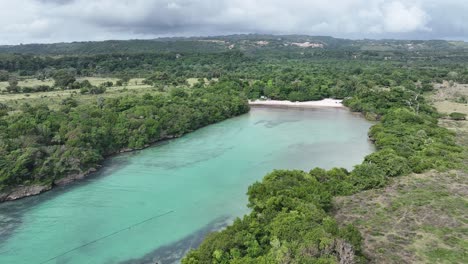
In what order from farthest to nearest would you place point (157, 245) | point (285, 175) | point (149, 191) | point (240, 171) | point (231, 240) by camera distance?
point (240, 171) < point (149, 191) < point (285, 175) < point (157, 245) < point (231, 240)

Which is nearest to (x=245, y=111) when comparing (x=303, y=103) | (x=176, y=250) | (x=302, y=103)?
(x=302, y=103)

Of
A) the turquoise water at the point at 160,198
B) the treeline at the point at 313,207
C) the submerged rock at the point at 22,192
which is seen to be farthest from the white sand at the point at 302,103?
the submerged rock at the point at 22,192

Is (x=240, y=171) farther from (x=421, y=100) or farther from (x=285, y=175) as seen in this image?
(x=421, y=100)

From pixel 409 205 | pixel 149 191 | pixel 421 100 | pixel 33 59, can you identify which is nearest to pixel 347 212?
pixel 409 205

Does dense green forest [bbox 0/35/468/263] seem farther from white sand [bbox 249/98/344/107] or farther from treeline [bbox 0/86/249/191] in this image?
white sand [bbox 249/98/344/107]

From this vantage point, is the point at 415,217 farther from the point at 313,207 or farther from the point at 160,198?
the point at 160,198

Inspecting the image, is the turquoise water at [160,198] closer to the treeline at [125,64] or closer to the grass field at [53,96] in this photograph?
the grass field at [53,96]
